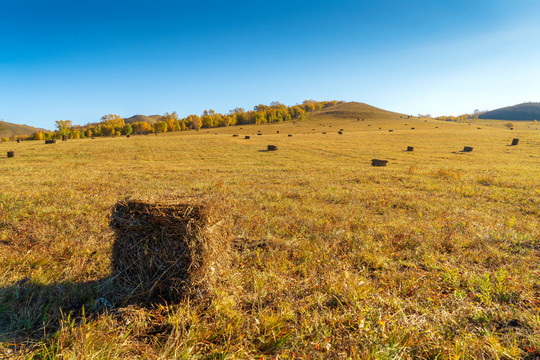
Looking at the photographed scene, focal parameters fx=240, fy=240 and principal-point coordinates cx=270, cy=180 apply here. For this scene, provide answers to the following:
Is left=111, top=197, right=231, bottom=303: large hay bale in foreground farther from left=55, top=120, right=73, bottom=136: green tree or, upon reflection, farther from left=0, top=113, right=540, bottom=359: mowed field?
left=55, top=120, right=73, bottom=136: green tree

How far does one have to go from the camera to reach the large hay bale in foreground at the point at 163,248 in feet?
11.8

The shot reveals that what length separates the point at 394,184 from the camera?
46.3ft

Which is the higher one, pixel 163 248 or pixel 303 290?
pixel 163 248

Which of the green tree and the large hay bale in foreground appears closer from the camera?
the large hay bale in foreground

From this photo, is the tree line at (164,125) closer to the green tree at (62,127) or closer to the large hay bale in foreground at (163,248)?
the green tree at (62,127)

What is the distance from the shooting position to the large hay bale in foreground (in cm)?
360

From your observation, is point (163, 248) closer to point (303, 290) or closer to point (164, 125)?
point (303, 290)

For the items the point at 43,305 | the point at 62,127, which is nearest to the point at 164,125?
the point at 62,127

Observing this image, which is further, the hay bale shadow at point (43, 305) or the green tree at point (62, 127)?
the green tree at point (62, 127)

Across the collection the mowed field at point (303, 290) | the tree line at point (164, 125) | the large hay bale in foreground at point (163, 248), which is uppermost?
the tree line at point (164, 125)

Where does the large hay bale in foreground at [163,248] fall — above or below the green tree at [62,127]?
below

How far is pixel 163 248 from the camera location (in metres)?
3.68

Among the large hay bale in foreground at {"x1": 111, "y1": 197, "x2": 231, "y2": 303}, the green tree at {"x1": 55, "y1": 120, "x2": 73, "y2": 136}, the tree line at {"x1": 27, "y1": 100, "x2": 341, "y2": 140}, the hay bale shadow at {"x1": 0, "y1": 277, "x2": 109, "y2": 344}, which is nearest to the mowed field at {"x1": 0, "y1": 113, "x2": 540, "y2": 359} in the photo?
the hay bale shadow at {"x1": 0, "y1": 277, "x2": 109, "y2": 344}

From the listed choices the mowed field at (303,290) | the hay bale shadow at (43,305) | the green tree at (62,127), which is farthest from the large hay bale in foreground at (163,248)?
the green tree at (62,127)
